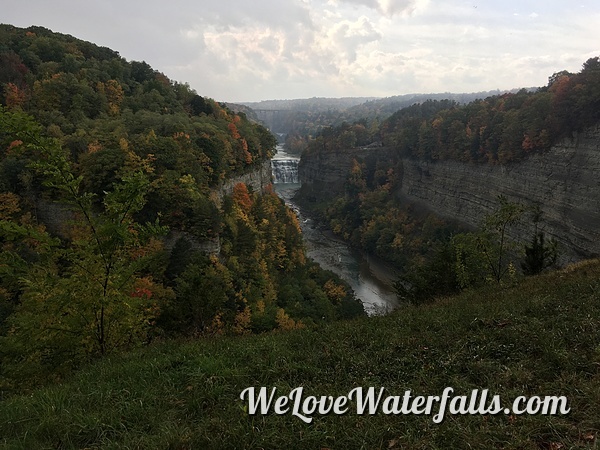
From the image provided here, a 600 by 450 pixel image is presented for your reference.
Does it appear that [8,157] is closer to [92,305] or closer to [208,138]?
[208,138]

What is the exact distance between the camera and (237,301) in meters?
22.5

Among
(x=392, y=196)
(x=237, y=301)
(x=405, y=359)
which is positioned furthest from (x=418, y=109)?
(x=405, y=359)

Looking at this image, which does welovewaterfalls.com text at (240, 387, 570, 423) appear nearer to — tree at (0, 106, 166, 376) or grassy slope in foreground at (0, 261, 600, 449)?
grassy slope in foreground at (0, 261, 600, 449)

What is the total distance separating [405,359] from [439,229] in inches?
1860

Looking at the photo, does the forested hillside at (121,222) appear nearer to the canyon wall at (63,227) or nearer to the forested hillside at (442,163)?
the canyon wall at (63,227)

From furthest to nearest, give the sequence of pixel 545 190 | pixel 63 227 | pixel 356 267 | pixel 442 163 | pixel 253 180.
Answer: pixel 442 163 < pixel 356 267 < pixel 253 180 < pixel 545 190 < pixel 63 227

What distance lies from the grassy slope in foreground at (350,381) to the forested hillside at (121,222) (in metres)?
2.03

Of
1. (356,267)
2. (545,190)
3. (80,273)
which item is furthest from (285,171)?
(80,273)

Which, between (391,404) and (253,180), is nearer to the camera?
(391,404)

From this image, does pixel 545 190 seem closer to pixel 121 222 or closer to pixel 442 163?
pixel 442 163

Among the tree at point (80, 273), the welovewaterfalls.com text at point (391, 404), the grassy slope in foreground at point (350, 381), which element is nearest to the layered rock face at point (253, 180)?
the tree at point (80, 273)

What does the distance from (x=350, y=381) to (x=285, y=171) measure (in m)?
109

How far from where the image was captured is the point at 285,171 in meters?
113

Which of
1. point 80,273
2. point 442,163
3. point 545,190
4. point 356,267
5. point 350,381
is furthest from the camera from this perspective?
point 442,163
